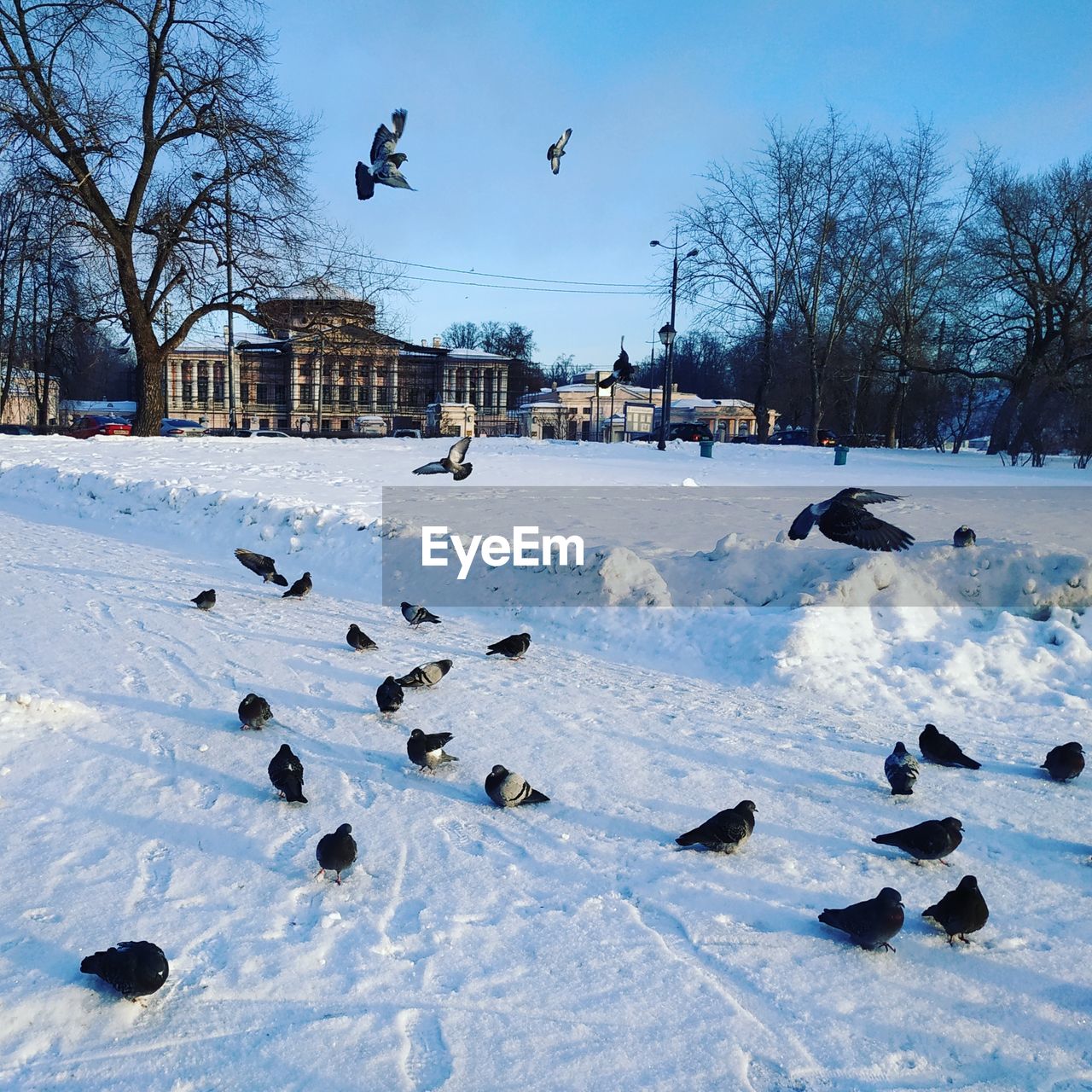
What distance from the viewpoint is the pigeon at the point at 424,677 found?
5871 millimetres

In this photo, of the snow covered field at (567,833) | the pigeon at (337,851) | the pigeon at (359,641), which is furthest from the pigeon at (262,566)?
the pigeon at (337,851)

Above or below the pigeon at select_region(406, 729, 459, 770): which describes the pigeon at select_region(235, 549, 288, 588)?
above

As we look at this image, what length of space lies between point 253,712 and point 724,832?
2934mm

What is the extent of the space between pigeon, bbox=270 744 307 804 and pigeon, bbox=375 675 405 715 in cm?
110

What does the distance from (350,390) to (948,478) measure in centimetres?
5657

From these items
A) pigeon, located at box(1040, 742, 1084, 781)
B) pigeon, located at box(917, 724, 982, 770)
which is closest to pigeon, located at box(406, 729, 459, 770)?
pigeon, located at box(917, 724, 982, 770)

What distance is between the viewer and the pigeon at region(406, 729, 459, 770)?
4.61 meters

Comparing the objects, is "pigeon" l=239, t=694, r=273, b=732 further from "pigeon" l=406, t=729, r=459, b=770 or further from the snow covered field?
"pigeon" l=406, t=729, r=459, b=770

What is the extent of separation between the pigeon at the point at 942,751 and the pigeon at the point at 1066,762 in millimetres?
394

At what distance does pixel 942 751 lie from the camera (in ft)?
15.9

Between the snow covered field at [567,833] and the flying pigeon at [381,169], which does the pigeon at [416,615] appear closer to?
the snow covered field at [567,833]

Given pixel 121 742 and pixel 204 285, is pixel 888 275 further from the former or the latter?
pixel 121 742

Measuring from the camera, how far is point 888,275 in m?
34.3

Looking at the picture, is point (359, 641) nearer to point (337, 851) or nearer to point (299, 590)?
point (299, 590)
